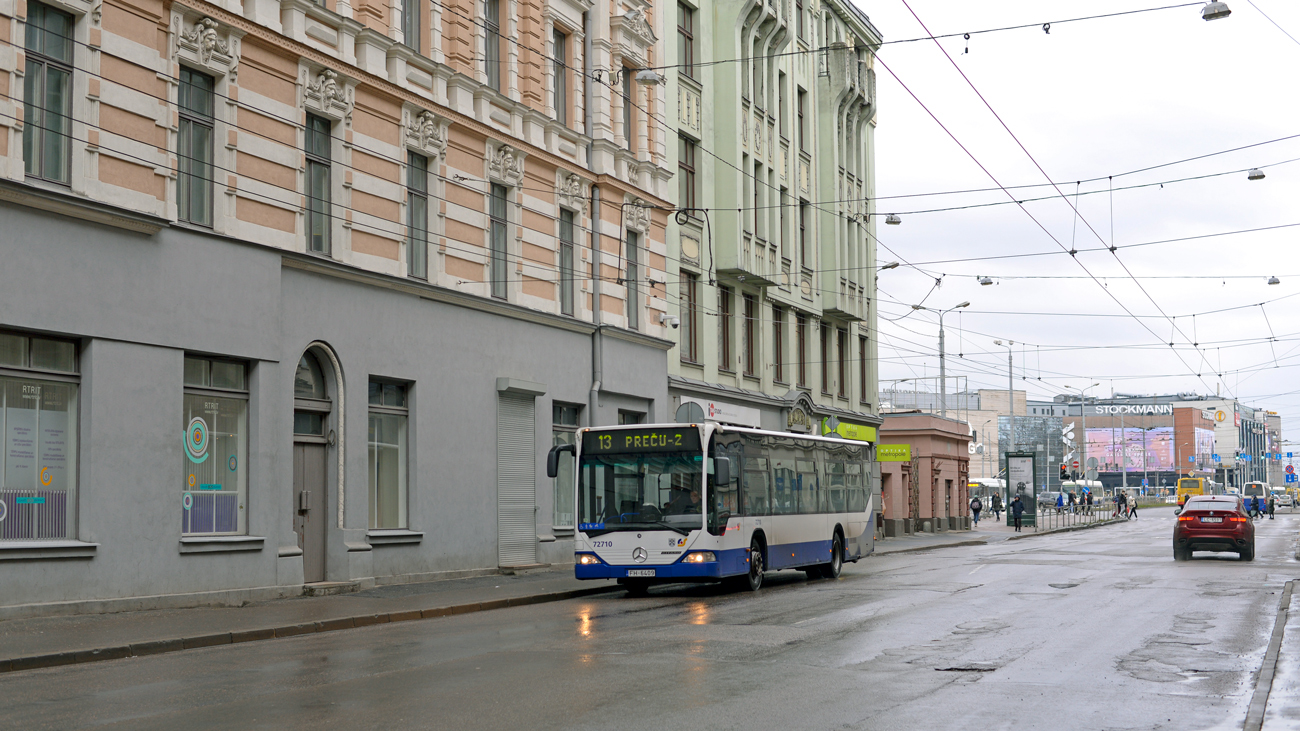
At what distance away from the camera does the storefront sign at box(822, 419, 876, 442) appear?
44025mm

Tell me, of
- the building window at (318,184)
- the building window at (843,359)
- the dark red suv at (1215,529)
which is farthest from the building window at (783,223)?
the building window at (318,184)

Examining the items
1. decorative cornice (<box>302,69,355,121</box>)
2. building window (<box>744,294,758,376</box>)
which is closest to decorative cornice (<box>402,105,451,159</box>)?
decorative cornice (<box>302,69,355,121</box>)

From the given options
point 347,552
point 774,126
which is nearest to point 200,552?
point 347,552

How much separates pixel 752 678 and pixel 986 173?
21.0 metres

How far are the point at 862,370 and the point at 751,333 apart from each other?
40.7 ft

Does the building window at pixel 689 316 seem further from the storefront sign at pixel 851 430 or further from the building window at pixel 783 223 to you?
the storefront sign at pixel 851 430

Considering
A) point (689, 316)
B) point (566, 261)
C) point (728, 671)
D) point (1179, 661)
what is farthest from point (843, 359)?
point (728, 671)

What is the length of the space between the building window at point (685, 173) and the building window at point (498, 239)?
9407mm

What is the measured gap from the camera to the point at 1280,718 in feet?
30.4

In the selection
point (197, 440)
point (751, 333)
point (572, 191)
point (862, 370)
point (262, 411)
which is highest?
point (572, 191)

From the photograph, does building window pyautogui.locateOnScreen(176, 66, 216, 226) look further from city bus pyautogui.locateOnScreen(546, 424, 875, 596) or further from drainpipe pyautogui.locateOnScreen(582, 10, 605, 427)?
drainpipe pyautogui.locateOnScreen(582, 10, 605, 427)

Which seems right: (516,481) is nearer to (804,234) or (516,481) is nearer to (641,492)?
(641,492)

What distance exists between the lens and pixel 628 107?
33.2 metres

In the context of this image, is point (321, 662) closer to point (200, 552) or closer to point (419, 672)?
point (419, 672)
